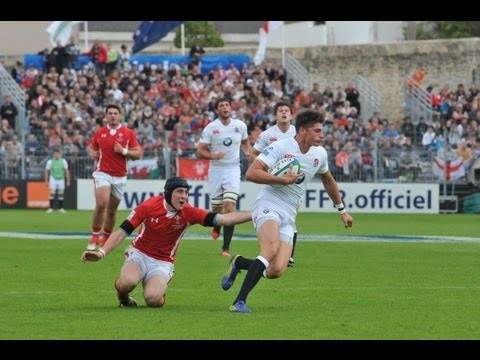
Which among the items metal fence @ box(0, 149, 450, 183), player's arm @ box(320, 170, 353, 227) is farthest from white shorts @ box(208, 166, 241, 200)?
metal fence @ box(0, 149, 450, 183)

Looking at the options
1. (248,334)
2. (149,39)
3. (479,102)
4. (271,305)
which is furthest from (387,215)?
(248,334)

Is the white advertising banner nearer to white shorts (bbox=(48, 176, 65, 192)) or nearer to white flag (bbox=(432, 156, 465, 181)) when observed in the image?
white flag (bbox=(432, 156, 465, 181))

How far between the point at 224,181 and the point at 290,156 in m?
8.43

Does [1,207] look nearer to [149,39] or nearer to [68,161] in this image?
[68,161]

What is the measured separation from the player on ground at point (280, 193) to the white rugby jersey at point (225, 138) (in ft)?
26.1

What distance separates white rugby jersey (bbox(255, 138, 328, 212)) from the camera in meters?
14.4

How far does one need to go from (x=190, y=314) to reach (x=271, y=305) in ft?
4.17

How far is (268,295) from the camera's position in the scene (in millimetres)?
15586

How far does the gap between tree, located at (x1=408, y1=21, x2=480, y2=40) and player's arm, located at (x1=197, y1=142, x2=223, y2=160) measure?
4987 cm

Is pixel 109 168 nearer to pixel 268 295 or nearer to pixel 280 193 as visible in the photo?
pixel 268 295

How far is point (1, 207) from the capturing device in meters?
41.4

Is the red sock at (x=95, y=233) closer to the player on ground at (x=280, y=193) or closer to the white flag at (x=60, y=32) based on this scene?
the player on ground at (x=280, y=193)

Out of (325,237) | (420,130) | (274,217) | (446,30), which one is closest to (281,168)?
(274,217)
